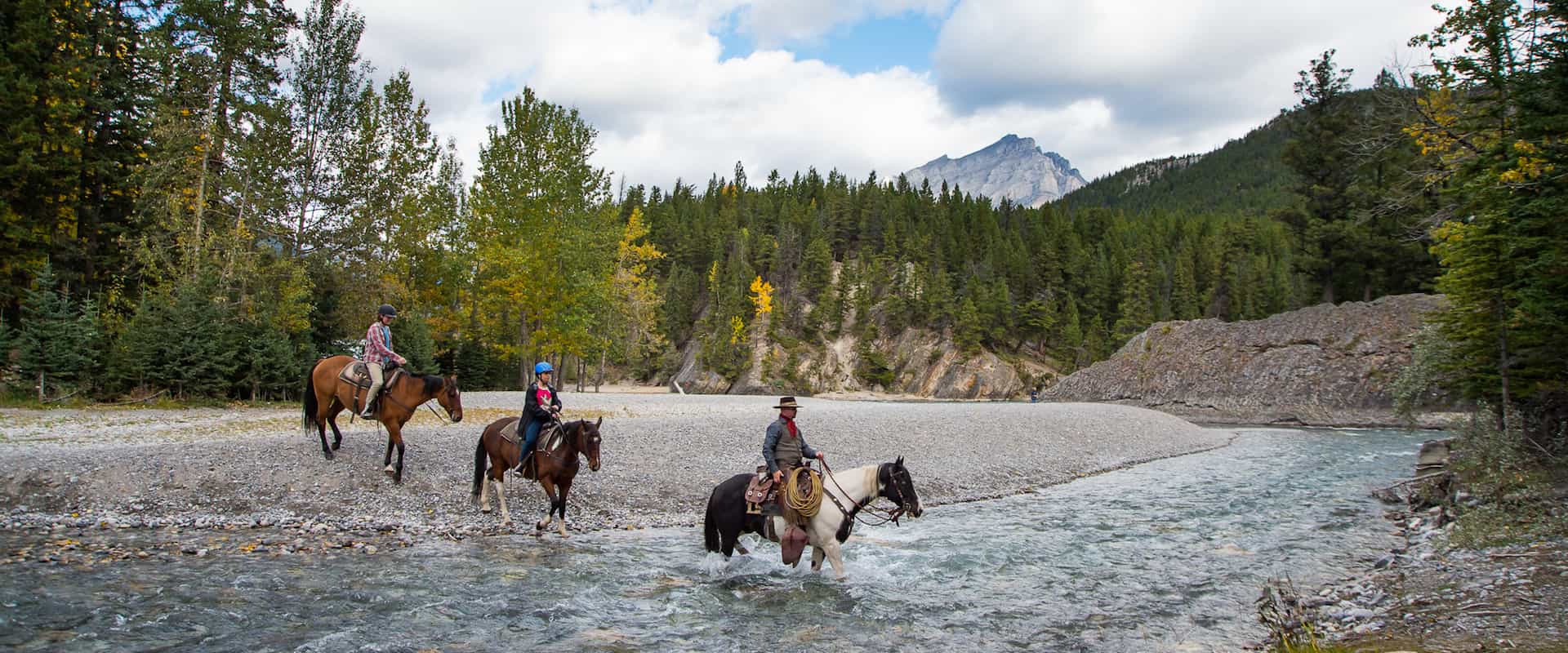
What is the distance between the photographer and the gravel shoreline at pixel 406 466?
11766 mm

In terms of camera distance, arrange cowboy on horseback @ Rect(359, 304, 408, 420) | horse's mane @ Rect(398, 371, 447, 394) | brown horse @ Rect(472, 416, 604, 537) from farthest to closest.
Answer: horse's mane @ Rect(398, 371, 447, 394) → cowboy on horseback @ Rect(359, 304, 408, 420) → brown horse @ Rect(472, 416, 604, 537)

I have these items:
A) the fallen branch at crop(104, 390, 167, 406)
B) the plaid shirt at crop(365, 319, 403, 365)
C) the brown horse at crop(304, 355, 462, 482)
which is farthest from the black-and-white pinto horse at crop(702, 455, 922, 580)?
the fallen branch at crop(104, 390, 167, 406)

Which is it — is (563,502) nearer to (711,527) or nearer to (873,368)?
(711,527)

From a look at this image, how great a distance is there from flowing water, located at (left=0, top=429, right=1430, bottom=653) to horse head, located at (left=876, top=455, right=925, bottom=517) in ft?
3.65

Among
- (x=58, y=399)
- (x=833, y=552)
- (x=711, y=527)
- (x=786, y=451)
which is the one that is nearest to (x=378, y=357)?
(x=711, y=527)

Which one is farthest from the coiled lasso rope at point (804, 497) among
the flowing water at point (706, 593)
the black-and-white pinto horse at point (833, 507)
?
the flowing water at point (706, 593)

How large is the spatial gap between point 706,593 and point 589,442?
135 inches

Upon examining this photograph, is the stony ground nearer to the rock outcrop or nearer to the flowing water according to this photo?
the flowing water

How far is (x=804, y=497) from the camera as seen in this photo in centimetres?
913

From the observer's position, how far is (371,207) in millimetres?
32156

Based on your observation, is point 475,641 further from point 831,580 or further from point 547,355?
point 547,355

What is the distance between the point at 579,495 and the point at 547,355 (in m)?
22.6

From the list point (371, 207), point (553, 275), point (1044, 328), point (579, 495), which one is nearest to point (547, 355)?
point (553, 275)

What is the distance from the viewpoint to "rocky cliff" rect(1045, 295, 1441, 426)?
40719mm
